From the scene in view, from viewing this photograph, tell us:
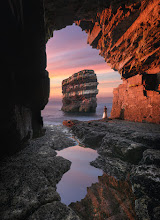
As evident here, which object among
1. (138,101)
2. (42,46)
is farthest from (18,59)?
(138,101)

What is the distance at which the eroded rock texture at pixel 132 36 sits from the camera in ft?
16.5

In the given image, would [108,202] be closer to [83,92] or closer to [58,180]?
[58,180]

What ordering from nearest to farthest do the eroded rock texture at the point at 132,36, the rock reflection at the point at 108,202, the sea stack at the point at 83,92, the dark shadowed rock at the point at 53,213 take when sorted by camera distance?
the dark shadowed rock at the point at 53,213
the rock reflection at the point at 108,202
the eroded rock texture at the point at 132,36
the sea stack at the point at 83,92

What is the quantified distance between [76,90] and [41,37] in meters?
46.6

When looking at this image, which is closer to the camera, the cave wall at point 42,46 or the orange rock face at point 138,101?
the cave wall at point 42,46

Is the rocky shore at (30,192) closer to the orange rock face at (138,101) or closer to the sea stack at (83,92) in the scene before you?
the orange rock face at (138,101)

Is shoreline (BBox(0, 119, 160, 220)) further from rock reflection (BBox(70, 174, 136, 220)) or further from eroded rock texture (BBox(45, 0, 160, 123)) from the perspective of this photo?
eroded rock texture (BBox(45, 0, 160, 123))

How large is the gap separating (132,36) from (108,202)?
311 inches

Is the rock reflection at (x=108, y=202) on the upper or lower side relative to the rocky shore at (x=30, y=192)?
lower

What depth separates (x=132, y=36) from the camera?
20.6 feet

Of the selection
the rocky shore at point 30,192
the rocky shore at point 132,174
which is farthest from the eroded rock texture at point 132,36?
the rocky shore at point 30,192

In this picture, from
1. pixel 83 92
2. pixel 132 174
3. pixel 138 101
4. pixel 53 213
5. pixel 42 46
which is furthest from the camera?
pixel 83 92

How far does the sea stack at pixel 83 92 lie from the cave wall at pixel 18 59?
40.4 m

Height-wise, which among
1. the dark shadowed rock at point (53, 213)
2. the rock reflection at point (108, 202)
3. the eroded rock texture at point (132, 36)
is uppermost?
the eroded rock texture at point (132, 36)
